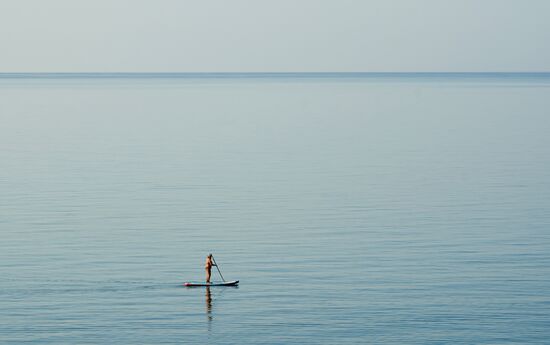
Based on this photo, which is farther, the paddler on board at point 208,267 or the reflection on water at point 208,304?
the paddler on board at point 208,267

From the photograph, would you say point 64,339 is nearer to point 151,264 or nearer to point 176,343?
point 176,343

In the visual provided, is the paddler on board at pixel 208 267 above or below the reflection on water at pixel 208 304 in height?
above

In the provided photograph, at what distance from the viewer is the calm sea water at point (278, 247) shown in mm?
50000

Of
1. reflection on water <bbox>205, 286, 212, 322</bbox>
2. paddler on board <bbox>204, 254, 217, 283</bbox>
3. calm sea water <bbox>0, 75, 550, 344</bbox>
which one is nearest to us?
calm sea water <bbox>0, 75, 550, 344</bbox>

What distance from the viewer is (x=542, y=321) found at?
50.1m

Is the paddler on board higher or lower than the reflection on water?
higher

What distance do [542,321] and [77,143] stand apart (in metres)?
109

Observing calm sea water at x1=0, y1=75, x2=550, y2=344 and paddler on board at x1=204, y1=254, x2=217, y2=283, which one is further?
paddler on board at x1=204, y1=254, x2=217, y2=283

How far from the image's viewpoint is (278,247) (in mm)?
68188

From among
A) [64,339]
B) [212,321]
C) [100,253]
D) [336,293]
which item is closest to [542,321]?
[336,293]

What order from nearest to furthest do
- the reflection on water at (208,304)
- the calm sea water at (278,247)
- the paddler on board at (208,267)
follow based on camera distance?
1. the calm sea water at (278,247)
2. the reflection on water at (208,304)
3. the paddler on board at (208,267)

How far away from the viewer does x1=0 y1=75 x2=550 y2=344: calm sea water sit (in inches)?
1969

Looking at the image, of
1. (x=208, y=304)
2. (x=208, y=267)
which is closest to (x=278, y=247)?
(x=208, y=267)

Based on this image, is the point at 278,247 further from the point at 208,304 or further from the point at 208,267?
the point at 208,304
